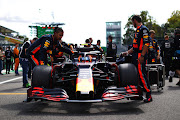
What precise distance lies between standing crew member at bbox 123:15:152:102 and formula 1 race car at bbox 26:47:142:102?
0.49m

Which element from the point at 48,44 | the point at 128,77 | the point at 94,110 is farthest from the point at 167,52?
the point at 94,110

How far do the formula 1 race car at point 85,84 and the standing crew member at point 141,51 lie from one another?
1.62 feet

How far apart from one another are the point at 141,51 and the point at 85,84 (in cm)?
180

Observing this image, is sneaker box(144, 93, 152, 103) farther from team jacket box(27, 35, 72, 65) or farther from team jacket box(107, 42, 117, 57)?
team jacket box(107, 42, 117, 57)

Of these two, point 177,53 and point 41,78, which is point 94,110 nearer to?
point 41,78

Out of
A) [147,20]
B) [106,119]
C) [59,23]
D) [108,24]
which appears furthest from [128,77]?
[108,24]

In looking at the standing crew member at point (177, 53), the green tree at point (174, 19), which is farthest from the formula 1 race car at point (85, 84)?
the green tree at point (174, 19)

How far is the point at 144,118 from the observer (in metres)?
4.29

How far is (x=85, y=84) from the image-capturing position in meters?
4.93

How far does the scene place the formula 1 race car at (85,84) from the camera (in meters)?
4.80

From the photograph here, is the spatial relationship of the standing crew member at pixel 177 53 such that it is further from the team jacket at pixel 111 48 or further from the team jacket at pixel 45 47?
the team jacket at pixel 45 47

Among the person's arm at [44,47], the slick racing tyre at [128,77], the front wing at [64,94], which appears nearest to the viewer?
the front wing at [64,94]

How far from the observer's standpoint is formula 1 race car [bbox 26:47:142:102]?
189 inches

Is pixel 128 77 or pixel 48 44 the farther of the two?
pixel 48 44
